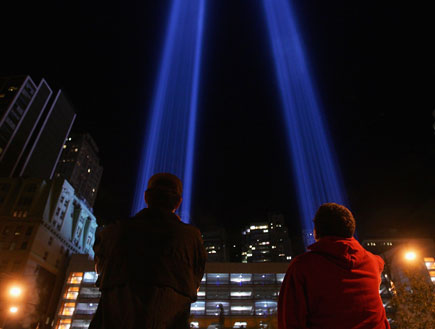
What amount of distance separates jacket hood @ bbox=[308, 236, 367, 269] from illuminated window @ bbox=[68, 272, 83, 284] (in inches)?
2933

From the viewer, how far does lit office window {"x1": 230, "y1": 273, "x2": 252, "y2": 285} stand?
6412 centimetres

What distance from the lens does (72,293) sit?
62938mm

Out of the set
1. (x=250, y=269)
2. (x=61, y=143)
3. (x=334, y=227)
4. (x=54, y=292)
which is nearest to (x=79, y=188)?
(x=61, y=143)

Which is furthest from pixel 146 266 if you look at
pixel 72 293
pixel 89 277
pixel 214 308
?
pixel 72 293

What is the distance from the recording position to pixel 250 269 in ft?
212

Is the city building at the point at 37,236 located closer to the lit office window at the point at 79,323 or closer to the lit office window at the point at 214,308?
the lit office window at the point at 79,323

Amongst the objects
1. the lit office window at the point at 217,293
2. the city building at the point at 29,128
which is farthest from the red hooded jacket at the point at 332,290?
the city building at the point at 29,128

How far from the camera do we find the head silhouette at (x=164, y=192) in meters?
2.73

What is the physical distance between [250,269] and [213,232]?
281 feet

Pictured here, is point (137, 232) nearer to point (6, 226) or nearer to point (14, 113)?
point (6, 226)

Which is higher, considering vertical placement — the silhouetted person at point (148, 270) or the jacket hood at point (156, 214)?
the jacket hood at point (156, 214)

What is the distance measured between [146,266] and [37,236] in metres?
71.6

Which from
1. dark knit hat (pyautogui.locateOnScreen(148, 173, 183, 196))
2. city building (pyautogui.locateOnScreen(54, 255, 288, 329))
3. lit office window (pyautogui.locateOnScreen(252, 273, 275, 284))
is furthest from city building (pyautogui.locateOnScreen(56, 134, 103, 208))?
dark knit hat (pyautogui.locateOnScreen(148, 173, 183, 196))

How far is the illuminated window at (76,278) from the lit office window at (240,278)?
3527 centimetres
